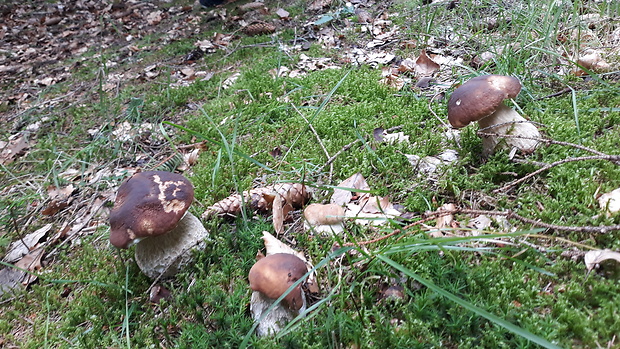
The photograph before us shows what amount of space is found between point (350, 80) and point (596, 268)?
2476 millimetres

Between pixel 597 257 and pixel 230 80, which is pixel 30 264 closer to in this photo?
pixel 230 80

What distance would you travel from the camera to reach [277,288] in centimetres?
140

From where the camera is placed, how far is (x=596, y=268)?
1.31 metres

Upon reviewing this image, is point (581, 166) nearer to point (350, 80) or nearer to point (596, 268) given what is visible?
point (596, 268)

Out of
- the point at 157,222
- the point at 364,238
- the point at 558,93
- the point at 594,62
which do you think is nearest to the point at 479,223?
the point at 364,238

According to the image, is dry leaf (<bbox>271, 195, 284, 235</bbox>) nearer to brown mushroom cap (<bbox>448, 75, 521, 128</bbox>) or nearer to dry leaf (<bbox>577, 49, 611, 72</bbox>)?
brown mushroom cap (<bbox>448, 75, 521, 128</bbox>)

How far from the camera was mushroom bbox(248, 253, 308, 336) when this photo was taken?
1411 millimetres

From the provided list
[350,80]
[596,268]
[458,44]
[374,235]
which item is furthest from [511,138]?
[458,44]

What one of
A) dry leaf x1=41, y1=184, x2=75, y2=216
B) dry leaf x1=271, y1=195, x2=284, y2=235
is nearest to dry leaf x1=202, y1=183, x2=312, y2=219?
dry leaf x1=271, y1=195, x2=284, y2=235

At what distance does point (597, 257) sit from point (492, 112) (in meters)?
0.86

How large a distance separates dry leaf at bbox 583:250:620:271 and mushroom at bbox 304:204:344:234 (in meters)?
1.06

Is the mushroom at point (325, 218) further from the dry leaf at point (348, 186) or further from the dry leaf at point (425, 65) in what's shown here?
the dry leaf at point (425, 65)

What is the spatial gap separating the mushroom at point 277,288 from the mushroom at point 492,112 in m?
1.22

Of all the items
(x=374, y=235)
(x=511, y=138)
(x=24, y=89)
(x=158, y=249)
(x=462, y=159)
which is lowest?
(x=24, y=89)
